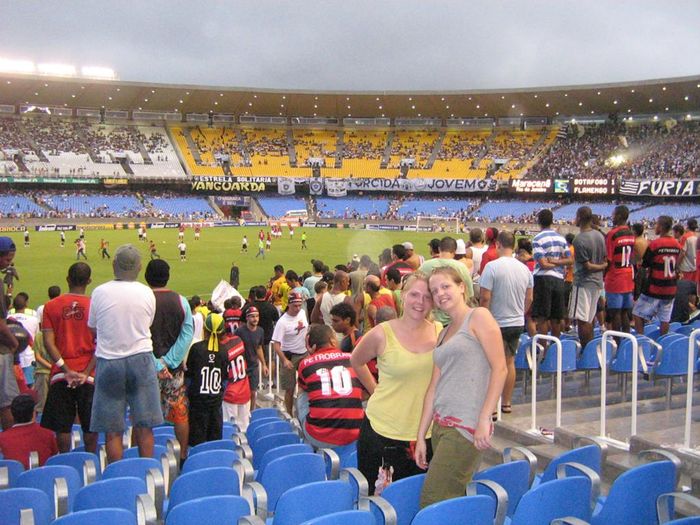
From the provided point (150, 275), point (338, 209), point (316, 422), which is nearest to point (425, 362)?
point (316, 422)

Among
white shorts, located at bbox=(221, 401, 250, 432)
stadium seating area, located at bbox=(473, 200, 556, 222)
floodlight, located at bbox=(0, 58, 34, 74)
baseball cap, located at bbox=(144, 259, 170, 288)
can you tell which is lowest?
white shorts, located at bbox=(221, 401, 250, 432)

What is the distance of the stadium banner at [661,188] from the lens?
52969 millimetres

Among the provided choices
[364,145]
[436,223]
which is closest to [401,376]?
[436,223]

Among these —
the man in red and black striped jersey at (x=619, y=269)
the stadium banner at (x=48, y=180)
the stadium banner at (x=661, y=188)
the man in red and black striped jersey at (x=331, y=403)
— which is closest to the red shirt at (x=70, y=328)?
the man in red and black striped jersey at (x=331, y=403)

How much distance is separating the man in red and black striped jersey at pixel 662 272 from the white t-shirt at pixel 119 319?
22.5ft

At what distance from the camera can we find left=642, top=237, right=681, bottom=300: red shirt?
335 inches

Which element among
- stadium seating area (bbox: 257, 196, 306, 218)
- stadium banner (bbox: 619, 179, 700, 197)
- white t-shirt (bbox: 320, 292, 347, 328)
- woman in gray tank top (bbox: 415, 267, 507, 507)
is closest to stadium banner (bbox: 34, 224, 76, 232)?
stadium seating area (bbox: 257, 196, 306, 218)

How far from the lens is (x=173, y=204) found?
6875 centimetres

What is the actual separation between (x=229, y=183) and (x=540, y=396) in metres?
66.6

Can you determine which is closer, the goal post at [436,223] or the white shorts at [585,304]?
the white shorts at [585,304]

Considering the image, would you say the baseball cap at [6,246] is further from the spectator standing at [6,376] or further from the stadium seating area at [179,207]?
the stadium seating area at [179,207]

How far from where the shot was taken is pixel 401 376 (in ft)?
13.1

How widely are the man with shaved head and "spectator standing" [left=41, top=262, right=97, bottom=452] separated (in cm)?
279

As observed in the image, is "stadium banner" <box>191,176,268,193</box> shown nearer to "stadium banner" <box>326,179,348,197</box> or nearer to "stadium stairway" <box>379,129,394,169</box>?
"stadium banner" <box>326,179,348,197</box>
